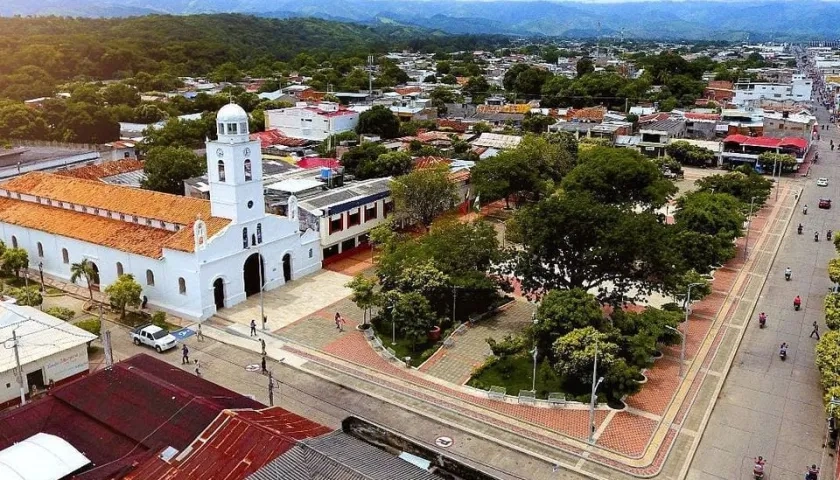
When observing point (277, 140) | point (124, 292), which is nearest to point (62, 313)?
point (124, 292)

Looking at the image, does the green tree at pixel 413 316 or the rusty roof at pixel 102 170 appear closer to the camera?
the green tree at pixel 413 316

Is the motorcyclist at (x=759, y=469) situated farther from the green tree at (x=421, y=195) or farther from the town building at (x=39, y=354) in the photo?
the green tree at (x=421, y=195)

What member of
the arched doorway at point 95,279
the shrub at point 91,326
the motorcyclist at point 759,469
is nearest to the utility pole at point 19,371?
the shrub at point 91,326

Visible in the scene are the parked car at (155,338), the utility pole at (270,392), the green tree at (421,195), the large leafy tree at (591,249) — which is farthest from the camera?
the green tree at (421,195)

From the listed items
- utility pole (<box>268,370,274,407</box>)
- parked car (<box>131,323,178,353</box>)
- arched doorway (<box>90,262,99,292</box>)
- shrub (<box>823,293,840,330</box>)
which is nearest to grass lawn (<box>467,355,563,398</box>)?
utility pole (<box>268,370,274,407</box>)

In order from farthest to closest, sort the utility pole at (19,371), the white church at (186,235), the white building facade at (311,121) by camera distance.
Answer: the white building facade at (311,121)
the white church at (186,235)
the utility pole at (19,371)
